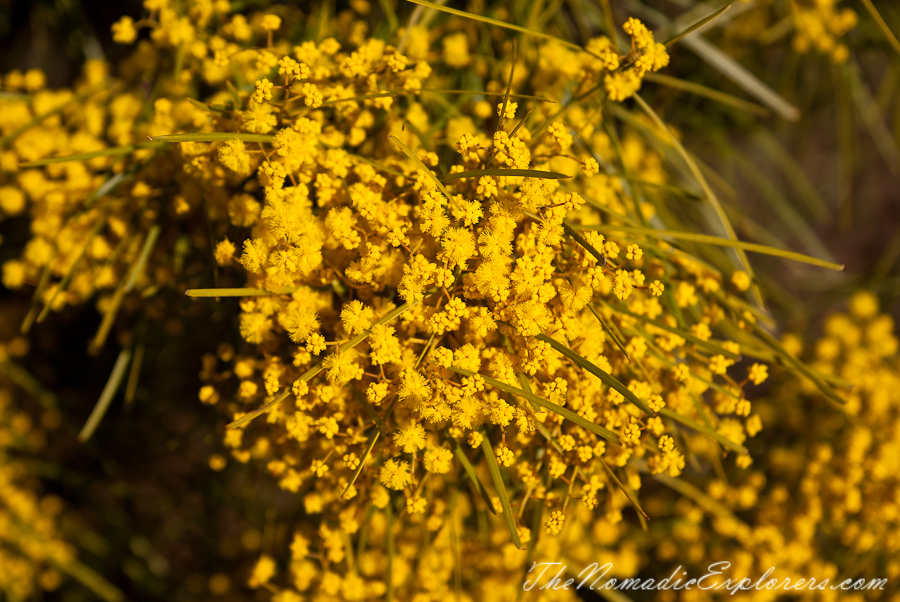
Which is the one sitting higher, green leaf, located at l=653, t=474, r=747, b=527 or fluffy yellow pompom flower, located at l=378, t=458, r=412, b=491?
fluffy yellow pompom flower, located at l=378, t=458, r=412, b=491

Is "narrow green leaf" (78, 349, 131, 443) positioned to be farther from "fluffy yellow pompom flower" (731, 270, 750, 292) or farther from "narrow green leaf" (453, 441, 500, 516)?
"fluffy yellow pompom flower" (731, 270, 750, 292)

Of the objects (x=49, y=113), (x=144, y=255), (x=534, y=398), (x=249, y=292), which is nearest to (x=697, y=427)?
(x=534, y=398)

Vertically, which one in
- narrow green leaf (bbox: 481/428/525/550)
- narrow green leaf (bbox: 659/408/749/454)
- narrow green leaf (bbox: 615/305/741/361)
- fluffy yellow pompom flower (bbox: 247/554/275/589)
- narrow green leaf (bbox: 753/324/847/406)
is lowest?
fluffy yellow pompom flower (bbox: 247/554/275/589)

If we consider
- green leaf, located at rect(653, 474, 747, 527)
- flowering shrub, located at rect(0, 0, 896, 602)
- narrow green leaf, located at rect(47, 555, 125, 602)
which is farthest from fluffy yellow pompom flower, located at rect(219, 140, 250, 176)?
narrow green leaf, located at rect(47, 555, 125, 602)

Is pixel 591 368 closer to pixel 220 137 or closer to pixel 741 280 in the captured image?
pixel 741 280

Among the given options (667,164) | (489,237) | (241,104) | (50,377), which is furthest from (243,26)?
(50,377)

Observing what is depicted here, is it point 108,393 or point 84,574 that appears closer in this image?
point 108,393

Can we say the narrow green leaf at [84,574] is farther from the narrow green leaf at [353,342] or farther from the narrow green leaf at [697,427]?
the narrow green leaf at [697,427]

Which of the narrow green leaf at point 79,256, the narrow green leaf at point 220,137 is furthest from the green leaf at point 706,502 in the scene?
the narrow green leaf at point 79,256
